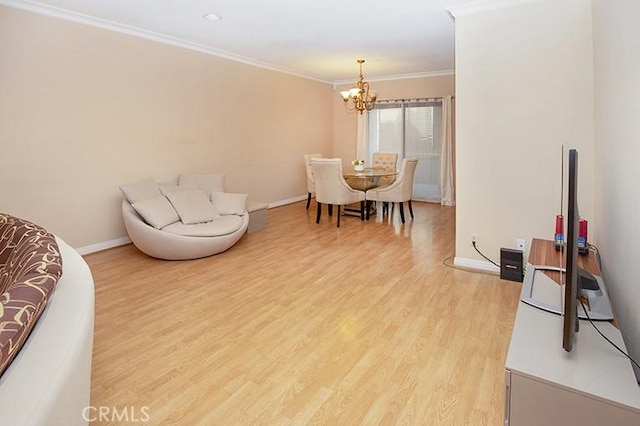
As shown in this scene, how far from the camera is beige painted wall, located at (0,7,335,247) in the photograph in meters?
3.70

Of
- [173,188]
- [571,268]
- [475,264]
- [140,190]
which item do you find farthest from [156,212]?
[571,268]

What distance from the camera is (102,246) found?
448 centimetres

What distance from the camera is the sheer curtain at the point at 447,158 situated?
23.7 feet

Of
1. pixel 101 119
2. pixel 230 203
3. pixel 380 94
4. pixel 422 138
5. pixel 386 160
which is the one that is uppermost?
pixel 380 94

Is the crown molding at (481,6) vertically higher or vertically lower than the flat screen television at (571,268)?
higher

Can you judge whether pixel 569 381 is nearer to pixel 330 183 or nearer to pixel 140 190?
pixel 140 190

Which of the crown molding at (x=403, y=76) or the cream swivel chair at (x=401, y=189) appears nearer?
the cream swivel chair at (x=401, y=189)

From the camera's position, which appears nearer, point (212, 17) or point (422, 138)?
point (212, 17)

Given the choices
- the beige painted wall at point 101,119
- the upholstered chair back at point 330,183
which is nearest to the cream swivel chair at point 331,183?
the upholstered chair back at point 330,183

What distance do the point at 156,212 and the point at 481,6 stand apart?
12.3 feet

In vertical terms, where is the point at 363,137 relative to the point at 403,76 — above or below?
below

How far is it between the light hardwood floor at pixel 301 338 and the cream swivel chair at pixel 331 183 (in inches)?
55.5

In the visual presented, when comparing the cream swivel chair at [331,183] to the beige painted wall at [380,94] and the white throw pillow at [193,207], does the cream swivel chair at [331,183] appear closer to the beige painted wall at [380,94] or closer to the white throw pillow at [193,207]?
the white throw pillow at [193,207]

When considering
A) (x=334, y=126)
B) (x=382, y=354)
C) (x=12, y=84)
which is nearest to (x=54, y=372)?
(x=382, y=354)
